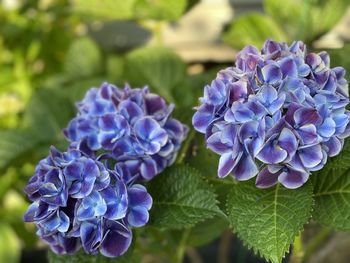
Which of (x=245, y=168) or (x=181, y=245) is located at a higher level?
(x=245, y=168)

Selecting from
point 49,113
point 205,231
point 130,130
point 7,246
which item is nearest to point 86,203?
point 130,130

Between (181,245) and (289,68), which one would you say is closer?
(289,68)

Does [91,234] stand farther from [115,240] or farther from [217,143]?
[217,143]

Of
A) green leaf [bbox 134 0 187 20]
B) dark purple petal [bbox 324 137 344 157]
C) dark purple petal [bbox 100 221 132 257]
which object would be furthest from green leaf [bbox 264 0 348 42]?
dark purple petal [bbox 100 221 132 257]

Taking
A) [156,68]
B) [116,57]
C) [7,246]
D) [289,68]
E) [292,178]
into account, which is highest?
[289,68]

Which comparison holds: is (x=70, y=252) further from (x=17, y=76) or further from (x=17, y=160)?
(x=17, y=76)

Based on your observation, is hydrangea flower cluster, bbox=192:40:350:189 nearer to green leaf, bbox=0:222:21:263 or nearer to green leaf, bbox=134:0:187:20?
green leaf, bbox=134:0:187:20

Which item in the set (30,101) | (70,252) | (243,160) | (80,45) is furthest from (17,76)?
(243,160)
